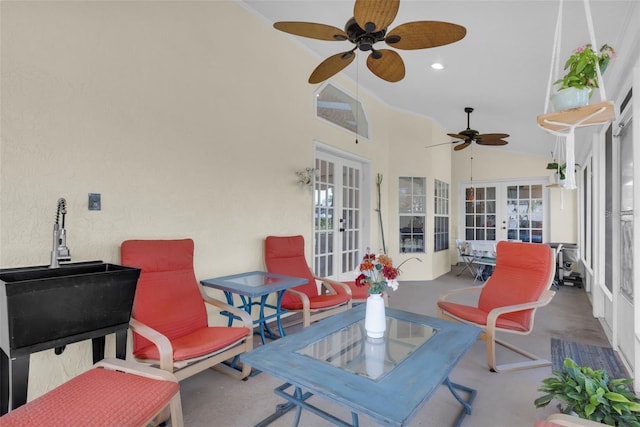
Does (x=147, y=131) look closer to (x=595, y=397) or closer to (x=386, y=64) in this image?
(x=386, y=64)

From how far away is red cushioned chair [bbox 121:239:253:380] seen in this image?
2066 mm

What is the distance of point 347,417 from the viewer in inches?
81.7

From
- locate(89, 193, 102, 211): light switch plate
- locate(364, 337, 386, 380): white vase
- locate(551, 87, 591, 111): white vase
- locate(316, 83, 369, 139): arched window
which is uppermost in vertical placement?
locate(316, 83, 369, 139): arched window

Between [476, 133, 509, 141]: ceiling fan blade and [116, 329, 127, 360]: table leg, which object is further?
[476, 133, 509, 141]: ceiling fan blade

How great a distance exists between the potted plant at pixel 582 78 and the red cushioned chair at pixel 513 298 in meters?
1.85

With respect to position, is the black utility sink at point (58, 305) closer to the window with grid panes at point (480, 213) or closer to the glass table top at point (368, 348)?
the glass table top at point (368, 348)

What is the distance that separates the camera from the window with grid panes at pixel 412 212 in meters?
6.54

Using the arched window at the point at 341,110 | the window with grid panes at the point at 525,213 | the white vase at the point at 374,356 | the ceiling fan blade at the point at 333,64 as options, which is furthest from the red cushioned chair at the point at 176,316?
the window with grid panes at the point at 525,213

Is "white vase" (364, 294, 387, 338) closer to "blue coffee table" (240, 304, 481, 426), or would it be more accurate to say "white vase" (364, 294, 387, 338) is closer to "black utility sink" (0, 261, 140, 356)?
"blue coffee table" (240, 304, 481, 426)

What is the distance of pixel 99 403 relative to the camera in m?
1.40

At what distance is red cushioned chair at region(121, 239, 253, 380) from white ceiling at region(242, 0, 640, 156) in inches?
109

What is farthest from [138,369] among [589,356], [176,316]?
[589,356]

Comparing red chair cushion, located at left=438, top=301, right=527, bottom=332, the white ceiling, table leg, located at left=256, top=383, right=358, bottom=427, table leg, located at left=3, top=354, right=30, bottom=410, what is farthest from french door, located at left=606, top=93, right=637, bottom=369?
table leg, located at left=3, top=354, right=30, bottom=410

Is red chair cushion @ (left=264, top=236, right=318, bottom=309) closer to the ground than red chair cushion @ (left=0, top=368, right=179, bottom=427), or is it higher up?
higher up
